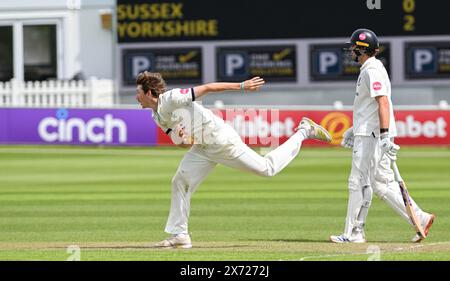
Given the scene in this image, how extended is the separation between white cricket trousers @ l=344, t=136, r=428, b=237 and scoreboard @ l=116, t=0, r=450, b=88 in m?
17.5

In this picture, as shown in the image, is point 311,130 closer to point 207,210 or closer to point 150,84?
point 150,84

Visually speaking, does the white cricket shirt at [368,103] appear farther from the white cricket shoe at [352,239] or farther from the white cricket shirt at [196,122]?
the white cricket shirt at [196,122]

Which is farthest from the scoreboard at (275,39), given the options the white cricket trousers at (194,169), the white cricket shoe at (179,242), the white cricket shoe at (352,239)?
the white cricket shoe at (179,242)

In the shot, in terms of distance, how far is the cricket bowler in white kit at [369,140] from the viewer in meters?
11.4

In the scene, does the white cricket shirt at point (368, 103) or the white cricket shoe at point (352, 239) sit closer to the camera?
the white cricket shirt at point (368, 103)

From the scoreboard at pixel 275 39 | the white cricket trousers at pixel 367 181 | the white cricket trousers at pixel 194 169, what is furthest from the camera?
the scoreboard at pixel 275 39

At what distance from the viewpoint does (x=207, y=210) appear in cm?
1570

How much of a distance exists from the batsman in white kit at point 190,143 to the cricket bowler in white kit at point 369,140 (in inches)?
26.7

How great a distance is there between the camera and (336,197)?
17344mm

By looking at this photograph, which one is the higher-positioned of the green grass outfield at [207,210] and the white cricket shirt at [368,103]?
the white cricket shirt at [368,103]
